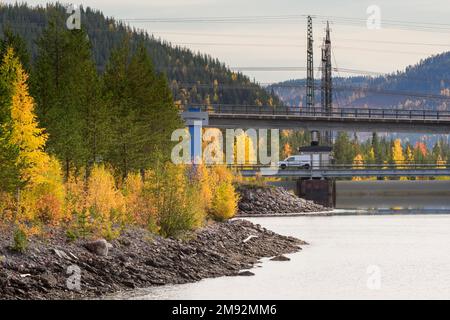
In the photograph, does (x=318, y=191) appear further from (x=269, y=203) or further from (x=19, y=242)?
(x=19, y=242)

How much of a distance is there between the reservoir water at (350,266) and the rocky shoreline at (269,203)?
4.91 m

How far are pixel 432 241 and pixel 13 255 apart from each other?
3769cm

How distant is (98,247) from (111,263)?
1.24 metres

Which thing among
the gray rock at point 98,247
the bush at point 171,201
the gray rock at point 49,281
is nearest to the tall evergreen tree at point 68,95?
the bush at point 171,201

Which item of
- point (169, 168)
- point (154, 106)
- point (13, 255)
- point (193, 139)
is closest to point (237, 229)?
point (169, 168)

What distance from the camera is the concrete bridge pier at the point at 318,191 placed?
11731 cm

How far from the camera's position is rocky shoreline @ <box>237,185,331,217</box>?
97.3 m

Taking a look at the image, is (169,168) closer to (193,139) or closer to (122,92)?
(122,92)

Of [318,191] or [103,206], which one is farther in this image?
[318,191]

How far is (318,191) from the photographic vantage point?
386 ft

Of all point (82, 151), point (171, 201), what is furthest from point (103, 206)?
point (82, 151)

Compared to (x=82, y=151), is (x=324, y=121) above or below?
above

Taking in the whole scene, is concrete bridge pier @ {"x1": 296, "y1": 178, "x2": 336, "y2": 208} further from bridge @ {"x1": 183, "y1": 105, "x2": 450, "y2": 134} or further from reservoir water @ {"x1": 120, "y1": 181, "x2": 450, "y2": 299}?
reservoir water @ {"x1": 120, "y1": 181, "x2": 450, "y2": 299}

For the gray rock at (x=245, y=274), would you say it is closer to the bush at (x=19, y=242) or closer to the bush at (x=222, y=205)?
the bush at (x=19, y=242)
